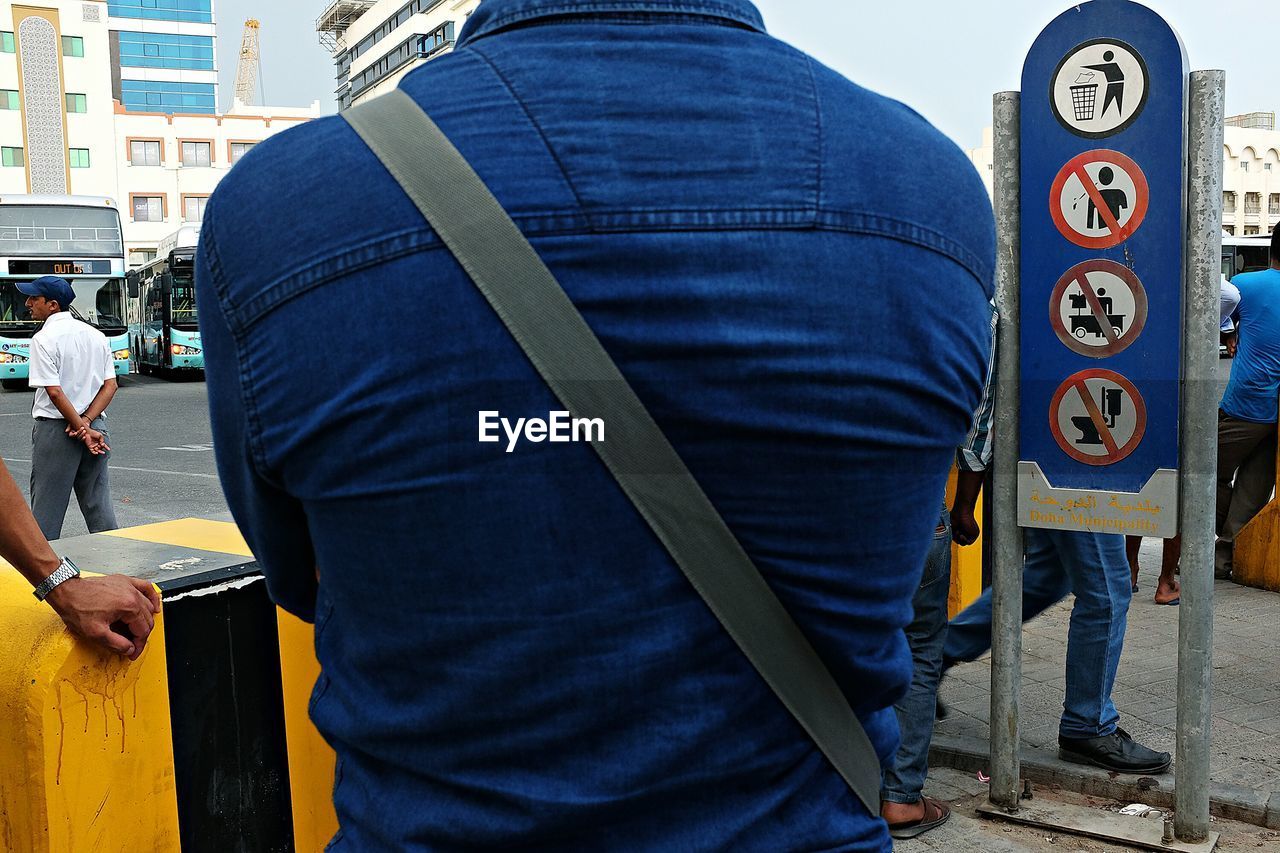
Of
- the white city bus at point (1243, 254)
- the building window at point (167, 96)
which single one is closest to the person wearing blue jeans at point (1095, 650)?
the white city bus at point (1243, 254)

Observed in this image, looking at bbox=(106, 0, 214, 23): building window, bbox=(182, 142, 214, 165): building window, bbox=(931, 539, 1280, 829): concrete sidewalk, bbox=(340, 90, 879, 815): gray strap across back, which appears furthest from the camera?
bbox=(106, 0, 214, 23): building window

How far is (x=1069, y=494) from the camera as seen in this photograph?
12.9 ft

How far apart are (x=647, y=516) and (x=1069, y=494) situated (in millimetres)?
3044

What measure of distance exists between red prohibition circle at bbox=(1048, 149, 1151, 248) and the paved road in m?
3.58

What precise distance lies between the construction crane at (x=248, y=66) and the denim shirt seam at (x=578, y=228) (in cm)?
14194

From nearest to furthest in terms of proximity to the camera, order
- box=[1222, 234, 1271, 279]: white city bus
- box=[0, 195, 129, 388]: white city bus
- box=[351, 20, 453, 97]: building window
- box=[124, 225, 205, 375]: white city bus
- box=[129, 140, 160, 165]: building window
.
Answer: box=[0, 195, 129, 388]: white city bus
box=[124, 225, 205, 375]: white city bus
box=[1222, 234, 1271, 279]: white city bus
box=[129, 140, 160, 165]: building window
box=[351, 20, 453, 97]: building window

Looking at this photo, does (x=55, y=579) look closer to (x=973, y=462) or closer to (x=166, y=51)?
(x=973, y=462)

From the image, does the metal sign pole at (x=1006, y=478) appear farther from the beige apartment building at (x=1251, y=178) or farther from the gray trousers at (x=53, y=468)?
the beige apartment building at (x=1251, y=178)

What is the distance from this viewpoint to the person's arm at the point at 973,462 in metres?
4.08

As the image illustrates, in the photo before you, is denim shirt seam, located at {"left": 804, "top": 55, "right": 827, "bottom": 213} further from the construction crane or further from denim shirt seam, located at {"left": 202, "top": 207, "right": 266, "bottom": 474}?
the construction crane

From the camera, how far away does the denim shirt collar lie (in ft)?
4.16

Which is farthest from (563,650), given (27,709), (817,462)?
(27,709)

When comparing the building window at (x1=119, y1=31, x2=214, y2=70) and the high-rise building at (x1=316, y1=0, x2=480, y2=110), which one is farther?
the building window at (x1=119, y1=31, x2=214, y2=70)

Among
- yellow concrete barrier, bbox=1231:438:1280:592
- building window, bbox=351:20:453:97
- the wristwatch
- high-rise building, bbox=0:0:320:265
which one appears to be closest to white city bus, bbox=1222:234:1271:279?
yellow concrete barrier, bbox=1231:438:1280:592
